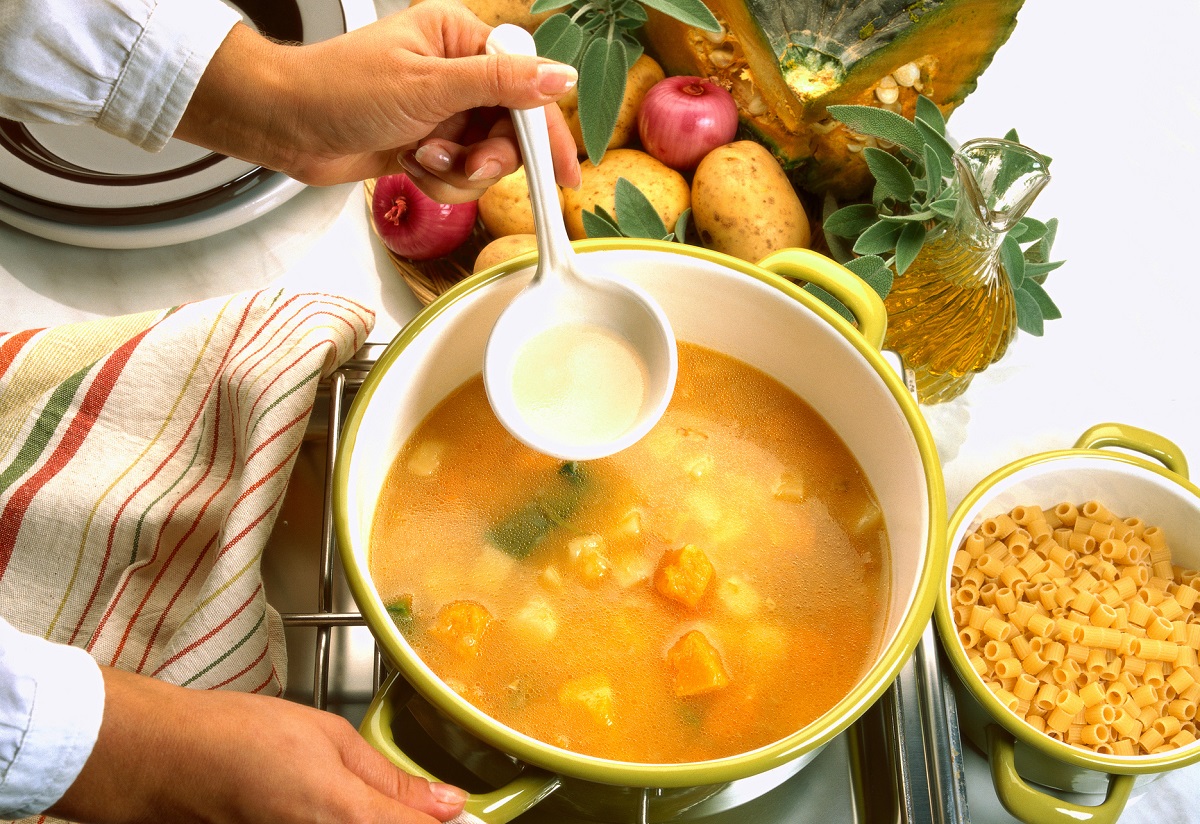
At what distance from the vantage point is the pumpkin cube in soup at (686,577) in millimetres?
862

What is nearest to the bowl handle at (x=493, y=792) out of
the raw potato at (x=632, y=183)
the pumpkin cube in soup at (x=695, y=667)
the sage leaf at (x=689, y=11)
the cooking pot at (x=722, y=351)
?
the cooking pot at (x=722, y=351)

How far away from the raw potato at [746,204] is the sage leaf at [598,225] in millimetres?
119

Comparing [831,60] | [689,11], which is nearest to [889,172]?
[831,60]

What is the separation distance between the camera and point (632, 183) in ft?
3.80

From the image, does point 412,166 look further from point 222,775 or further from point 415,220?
point 222,775

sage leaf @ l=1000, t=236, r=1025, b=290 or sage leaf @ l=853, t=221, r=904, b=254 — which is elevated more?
sage leaf @ l=1000, t=236, r=1025, b=290

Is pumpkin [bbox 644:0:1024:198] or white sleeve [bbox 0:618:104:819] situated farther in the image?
pumpkin [bbox 644:0:1024:198]

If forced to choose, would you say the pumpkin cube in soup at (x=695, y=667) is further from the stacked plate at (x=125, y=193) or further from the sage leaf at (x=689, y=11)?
the stacked plate at (x=125, y=193)

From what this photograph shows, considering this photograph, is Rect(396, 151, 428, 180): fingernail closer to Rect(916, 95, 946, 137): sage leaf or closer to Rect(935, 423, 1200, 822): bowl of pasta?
Rect(916, 95, 946, 137): sage leaf

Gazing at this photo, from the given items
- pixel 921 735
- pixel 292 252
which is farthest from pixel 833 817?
pixel 292 252

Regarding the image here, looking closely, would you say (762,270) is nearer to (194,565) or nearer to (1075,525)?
(1075,525)

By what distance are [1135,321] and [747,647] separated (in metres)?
0.85

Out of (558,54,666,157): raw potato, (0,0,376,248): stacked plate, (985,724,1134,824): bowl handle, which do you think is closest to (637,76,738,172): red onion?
(558,54,666,157): raw potato

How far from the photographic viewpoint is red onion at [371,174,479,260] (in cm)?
117
